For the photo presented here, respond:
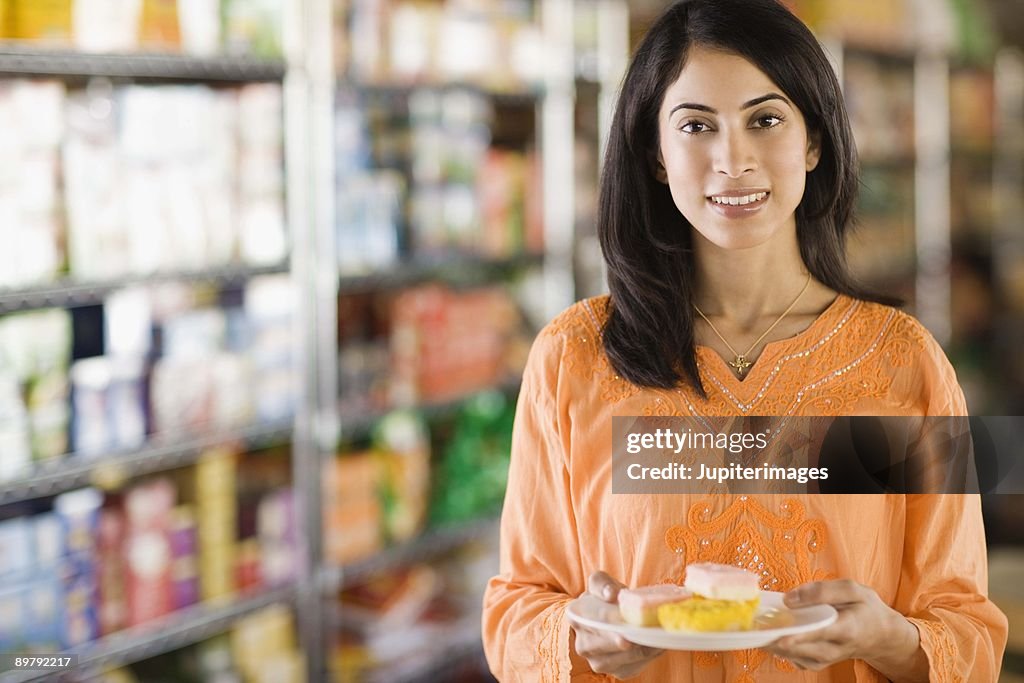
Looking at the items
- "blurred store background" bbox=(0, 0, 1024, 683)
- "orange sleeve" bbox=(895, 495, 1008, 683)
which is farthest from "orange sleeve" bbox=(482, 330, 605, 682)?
"blurred store background" bbox=(0, 0, 1024, 683)

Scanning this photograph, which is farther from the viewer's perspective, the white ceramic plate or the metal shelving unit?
the metal shelving unit

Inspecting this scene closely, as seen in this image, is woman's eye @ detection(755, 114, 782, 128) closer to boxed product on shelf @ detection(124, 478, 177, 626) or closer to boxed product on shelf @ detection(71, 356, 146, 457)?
boxed product on shelf @ detection(71, 356, 146, 457)

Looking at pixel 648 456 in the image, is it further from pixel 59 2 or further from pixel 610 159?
pixel 59 2

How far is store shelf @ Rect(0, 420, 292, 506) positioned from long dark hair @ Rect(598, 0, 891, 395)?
124 centimetres

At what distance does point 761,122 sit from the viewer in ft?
3.93

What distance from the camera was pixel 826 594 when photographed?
3.58 feet

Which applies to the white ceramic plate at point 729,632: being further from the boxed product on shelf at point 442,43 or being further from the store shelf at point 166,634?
the boxed product on shelf at point 442,43

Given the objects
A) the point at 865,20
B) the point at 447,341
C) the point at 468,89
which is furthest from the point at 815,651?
the point at 865,20

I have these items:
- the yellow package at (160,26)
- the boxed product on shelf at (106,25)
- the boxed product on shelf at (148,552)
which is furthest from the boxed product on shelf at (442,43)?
the boxed product on shelf at (148,552)

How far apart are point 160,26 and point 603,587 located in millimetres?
1623

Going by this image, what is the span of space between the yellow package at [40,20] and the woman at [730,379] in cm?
124

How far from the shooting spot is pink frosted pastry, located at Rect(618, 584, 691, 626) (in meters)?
1.10

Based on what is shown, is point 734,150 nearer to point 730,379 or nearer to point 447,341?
point 730,379

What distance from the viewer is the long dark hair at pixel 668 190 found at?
1209 millimetres
